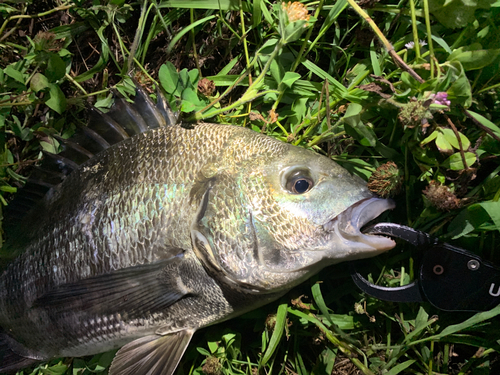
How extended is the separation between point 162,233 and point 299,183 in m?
0.65

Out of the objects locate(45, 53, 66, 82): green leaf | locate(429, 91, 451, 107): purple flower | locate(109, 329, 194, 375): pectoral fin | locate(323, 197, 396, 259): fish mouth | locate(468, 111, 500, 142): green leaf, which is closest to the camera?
locate(323, 197, 396, 259): fish mouth

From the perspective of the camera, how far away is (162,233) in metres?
1.61

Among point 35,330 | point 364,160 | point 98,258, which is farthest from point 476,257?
point 35,330

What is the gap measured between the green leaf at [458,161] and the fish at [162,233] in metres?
0.41

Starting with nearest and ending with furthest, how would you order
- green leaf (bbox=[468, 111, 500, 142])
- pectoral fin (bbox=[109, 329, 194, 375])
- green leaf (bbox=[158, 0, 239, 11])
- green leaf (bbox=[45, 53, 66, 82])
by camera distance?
green leaf (bbox=[468, 111, 500, 142]), pectoral fin (bbox=[109, 329, 194, 375]), green leaf (bbox=[158, 0, 239, 11]), green leaf (bbox=[45, 53, 66, 82])

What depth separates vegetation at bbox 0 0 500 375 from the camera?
1647 millimetres

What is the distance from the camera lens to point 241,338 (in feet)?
6.84

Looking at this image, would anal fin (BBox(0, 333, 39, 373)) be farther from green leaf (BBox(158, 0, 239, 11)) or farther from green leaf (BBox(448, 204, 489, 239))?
green leaf (BBox(448, 204, 489, 239))

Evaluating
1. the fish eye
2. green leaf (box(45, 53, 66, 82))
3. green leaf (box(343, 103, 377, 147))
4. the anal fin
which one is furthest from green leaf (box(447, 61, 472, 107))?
the anal fin

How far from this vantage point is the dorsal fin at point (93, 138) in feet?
6.26

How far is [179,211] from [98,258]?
1.57 ft

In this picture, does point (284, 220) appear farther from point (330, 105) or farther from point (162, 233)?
point (330, 105)

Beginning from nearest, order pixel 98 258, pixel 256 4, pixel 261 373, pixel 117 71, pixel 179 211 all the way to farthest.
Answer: pixel 179 211 < pixel 98 258 < pixel 256 4 < pixel 261 373 < pixel 117 71

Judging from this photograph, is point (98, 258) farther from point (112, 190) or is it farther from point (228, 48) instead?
point (228, 48)
